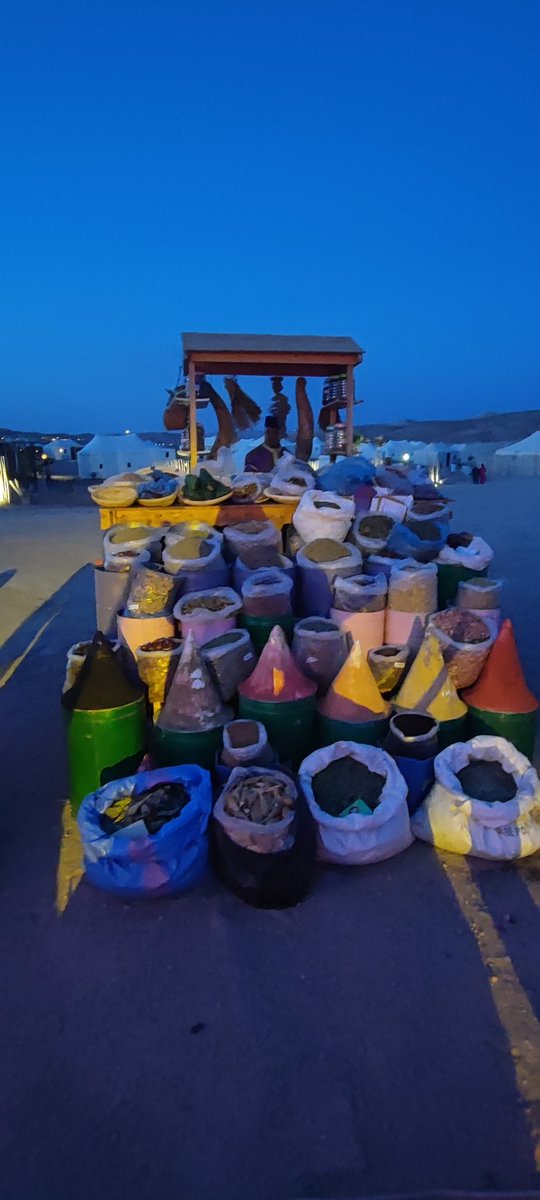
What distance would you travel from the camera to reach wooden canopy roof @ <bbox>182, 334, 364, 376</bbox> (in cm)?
588

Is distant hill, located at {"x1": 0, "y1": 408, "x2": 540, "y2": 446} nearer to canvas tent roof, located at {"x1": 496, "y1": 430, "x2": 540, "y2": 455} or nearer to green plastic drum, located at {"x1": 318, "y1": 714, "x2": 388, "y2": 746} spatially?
canvas tent roof, located at {"x1": 496, "y1": 430, "x2": 540, "y2": 455}

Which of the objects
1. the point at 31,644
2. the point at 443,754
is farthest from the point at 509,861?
the point at 31,644

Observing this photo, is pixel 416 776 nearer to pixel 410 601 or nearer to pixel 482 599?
pixel 410 601

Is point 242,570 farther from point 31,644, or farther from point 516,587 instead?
point 516,587

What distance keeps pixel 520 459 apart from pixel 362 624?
27.0 m

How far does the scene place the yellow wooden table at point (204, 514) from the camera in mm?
4324

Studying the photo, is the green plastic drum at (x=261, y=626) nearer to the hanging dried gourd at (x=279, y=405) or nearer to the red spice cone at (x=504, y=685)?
the red spice cone at (x=504, y=685)

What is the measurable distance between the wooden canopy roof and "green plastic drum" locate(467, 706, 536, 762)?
4095mm

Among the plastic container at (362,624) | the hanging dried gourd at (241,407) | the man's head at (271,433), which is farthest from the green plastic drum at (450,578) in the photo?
the hanging dried gourd at (241,407)

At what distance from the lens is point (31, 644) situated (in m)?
5.72

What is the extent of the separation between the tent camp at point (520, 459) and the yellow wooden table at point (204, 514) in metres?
25.0

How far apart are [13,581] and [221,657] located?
598 centimetres

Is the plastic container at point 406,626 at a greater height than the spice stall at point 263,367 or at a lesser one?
lesser

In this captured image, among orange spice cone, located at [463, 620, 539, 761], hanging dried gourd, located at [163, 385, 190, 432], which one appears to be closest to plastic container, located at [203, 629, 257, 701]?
orange spice cone, located at [463, 620, 539, 761]
